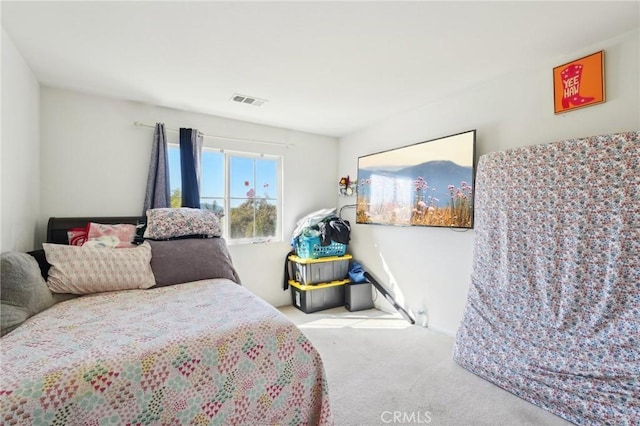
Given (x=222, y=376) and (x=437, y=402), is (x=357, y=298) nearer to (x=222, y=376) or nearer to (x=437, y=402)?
(x=437, y=402)

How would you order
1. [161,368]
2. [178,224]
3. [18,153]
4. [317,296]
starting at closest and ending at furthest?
1. [161,368]
2. [18,153]
3. [178,224]
4. [317,296]

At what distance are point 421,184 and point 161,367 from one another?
266 cm

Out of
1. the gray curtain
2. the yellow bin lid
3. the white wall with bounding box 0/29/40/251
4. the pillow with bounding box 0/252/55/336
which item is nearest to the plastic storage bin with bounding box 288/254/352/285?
the yellow bin lid

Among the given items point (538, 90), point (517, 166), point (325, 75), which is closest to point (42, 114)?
point (325, 75)

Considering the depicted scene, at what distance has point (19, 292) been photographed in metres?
1.46

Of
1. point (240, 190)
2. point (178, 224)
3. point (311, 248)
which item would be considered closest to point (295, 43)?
point (178, 224)

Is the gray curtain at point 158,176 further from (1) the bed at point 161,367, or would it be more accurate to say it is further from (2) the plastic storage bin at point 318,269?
(2) the plastic storage bin at point 318,269

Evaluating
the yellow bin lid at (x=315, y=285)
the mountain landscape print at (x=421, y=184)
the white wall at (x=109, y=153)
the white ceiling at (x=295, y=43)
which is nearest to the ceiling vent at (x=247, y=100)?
the white ceiling at (x=295, y=43)

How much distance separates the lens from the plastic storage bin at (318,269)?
350cm

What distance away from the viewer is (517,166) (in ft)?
6.93

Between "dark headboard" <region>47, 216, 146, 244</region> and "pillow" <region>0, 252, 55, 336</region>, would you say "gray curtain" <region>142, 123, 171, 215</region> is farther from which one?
"pillow" <region>0, 252, 55, 336</region>

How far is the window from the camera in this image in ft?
10.7

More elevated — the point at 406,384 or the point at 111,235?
the point at 111,235

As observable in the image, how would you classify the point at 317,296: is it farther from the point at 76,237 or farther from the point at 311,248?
the point at 76,237
